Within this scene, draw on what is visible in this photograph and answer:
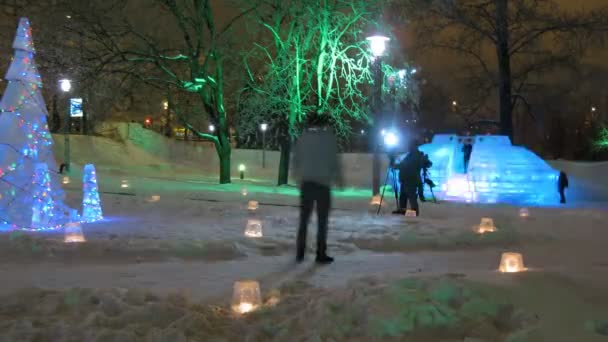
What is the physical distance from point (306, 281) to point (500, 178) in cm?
1650

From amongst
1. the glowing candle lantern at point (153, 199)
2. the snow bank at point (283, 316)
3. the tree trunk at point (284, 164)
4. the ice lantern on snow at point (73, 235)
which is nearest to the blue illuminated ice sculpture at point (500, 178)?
the tree trunk at point (284, 164)

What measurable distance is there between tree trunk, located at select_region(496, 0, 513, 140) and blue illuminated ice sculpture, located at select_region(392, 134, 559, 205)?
5.58 m

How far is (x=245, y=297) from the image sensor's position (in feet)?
17.3

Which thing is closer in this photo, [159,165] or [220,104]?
[220,104]

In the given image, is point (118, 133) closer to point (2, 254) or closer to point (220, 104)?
point (220, 104)

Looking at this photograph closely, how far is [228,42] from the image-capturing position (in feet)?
73.6

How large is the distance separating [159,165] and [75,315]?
33646 millimetres

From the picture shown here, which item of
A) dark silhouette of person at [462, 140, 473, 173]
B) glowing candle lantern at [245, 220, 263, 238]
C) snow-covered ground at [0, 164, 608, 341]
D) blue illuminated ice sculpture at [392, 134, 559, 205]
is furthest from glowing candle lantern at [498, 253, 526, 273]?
dark silhouette of person at [462, 140, 473, 173]

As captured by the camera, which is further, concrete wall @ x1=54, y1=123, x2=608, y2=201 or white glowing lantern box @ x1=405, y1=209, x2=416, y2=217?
concrete wall @ x1=54, y1=123, x2=608, y2=201

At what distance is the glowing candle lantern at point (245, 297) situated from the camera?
5.26 metres

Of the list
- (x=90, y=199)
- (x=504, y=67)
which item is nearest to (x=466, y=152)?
(x=504, y=67)

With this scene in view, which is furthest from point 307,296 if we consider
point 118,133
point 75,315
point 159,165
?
point 118,133

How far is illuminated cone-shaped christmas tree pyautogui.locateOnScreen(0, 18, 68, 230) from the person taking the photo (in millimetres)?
9711

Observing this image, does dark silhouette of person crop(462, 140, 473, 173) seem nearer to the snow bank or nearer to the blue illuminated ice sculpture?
the blue illuminated ice sculpture
